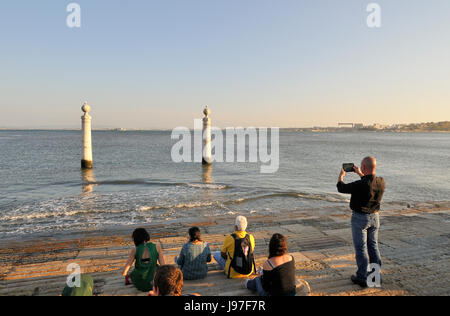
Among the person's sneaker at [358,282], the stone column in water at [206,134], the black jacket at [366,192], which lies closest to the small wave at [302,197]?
the person's sneaker at [358,282]

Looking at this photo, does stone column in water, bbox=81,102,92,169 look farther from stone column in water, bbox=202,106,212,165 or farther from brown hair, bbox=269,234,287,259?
brown hair, bbox=269,234,287,259

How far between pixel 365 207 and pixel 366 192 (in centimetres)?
27

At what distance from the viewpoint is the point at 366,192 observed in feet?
15.3

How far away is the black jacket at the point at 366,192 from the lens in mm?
4676

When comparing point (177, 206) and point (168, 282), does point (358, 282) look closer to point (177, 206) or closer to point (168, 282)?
point (168, 282)

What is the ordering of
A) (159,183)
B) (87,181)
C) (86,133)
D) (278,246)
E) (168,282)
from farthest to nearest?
(86,133) < (87,181) < (159,183) < (278,246) < (168,282)

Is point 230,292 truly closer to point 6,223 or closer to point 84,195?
point 6,223

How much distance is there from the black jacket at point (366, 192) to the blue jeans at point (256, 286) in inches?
79.3

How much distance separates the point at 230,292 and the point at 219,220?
556 centimetres

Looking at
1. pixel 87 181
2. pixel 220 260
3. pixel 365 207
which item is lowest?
pixel 87 181

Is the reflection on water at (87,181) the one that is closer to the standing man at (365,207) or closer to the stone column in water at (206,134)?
the stone column in water at (206,134)

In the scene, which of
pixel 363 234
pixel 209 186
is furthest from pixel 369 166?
pixel 209 186
